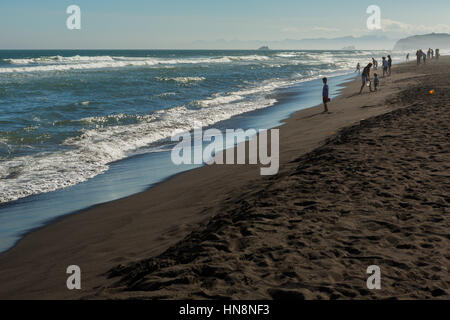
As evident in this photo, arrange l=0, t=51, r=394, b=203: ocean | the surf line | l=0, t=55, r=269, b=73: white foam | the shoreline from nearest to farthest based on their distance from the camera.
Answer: the shoreline
the surf line
l=0, t=51, r=394, b=203: ocean
l=0, t=55, r=269, b=73: white foam

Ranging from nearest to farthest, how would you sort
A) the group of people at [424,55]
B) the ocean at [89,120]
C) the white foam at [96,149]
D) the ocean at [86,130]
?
1. the ocean at [86,130]
2. the white foam at [96,149]
3. the ocean at [89,120]
4. the group of people at [424,55]

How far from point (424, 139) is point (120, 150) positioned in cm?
788

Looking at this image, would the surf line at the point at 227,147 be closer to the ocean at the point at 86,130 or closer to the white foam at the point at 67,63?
the ocean at the point at 86,130

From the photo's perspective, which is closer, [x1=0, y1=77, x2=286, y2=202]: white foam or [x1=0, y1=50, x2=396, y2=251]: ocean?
[x1=0, y1=50, x2=396, y2=251]: ocean

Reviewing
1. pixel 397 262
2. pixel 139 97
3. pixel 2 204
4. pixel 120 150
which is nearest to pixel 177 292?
pixel 397 262

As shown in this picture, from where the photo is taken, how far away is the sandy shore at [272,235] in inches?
145

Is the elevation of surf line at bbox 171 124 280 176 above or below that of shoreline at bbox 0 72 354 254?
above

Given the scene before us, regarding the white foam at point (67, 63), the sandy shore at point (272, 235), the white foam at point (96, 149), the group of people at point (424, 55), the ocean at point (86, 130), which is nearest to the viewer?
the sandy shore at point (272, 235)

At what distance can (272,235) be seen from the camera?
182 inches

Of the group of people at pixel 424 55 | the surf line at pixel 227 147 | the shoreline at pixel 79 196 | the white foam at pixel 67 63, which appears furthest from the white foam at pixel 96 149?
the white foam at pixel 67 63

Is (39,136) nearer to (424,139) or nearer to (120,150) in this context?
(120,150)

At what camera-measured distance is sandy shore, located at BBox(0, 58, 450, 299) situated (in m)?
3.69

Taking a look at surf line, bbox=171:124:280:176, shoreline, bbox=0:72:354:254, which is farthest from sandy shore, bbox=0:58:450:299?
surf line, bbox=171:124:280:176

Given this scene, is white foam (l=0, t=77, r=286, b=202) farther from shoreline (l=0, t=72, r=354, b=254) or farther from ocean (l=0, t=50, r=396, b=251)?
shoreline (l=0, t=72, r=354, b=254)
